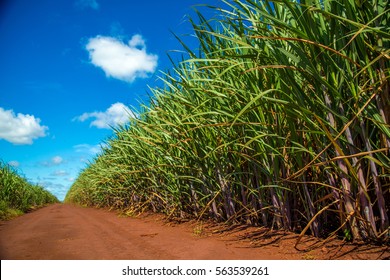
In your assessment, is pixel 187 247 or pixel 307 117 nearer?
pixel 307 117

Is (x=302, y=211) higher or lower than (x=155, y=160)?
lower

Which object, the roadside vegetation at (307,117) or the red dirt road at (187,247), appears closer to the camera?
the roadside vegetation at (307,117)

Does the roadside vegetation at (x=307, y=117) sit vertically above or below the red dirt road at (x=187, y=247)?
above

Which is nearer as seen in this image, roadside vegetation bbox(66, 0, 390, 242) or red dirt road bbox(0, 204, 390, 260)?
roadside vegetation bbox(66, 0, 390, 242)

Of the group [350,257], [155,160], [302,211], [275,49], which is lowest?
[350,257]

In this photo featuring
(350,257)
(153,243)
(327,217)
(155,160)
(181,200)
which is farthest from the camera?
(155,160)

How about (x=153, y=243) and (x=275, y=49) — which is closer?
(x=275, y=49)

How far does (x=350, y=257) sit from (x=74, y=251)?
133 centimetres

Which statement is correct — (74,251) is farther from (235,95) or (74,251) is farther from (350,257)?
(350,257)

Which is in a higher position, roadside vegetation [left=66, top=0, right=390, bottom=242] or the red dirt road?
roadside vegetation [left=66, top=0, right=390, bottom=242]

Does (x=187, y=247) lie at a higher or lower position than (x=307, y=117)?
lower

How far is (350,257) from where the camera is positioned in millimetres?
1172
